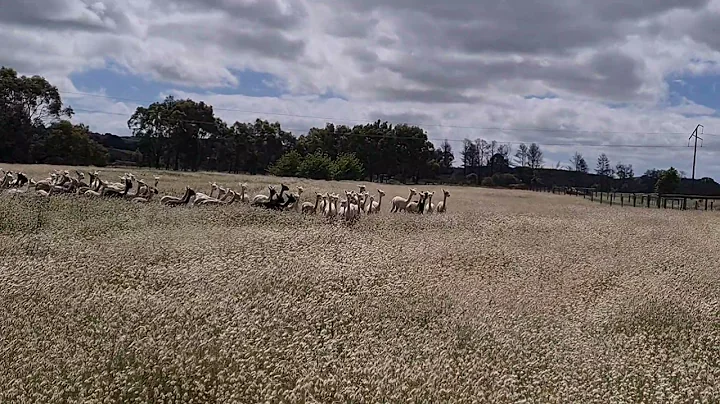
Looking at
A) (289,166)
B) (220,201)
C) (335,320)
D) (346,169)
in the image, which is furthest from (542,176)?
(335,320)

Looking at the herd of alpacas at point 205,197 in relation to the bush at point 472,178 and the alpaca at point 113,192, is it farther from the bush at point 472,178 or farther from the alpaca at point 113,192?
the bush at point 472,178

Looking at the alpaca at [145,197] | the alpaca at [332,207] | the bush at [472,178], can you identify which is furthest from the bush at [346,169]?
the alpaca at [332,207]

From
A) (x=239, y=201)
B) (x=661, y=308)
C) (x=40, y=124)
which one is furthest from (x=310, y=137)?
(x=661, y=308)

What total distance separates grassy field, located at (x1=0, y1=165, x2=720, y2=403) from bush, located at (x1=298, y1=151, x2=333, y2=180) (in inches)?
2394

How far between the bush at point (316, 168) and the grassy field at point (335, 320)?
6081 cm

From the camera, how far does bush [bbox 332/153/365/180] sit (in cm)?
7862

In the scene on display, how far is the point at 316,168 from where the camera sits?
252ft

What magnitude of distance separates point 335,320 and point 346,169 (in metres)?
71.8

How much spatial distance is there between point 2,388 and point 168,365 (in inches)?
52.1

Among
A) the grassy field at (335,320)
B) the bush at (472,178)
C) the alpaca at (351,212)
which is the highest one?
the bush at (472,178)

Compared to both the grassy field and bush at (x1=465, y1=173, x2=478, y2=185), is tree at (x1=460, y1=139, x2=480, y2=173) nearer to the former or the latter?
bush at (x1=465, y1=173, x2=478, y2=185)

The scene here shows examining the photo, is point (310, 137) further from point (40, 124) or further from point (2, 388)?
point (2, 388)

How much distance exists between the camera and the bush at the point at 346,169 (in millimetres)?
78625

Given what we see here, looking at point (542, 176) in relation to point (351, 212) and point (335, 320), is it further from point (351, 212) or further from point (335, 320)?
point (335, 320)
